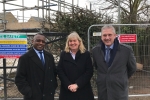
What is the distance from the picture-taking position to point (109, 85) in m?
3.37

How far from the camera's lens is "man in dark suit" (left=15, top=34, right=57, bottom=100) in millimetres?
3354

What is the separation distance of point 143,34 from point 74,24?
214 cm

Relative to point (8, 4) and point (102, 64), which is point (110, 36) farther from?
point (8, 4)

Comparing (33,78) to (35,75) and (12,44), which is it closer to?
(35,75)

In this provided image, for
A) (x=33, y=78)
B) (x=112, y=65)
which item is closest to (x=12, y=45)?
(x=33, y=78)

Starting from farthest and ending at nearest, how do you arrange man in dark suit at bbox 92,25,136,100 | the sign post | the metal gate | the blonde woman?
the metal gate, the sign post, the blonde woman, man in dark suit at bbox 92,25,136,100

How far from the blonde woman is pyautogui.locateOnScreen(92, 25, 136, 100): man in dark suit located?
294 millimetres

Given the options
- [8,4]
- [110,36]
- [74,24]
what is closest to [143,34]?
[74,24]

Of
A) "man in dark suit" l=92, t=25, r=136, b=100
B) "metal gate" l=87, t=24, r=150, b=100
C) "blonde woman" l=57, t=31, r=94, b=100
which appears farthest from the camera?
"metal gate" l=87, t=24, r=150, b=100

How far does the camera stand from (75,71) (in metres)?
3.62

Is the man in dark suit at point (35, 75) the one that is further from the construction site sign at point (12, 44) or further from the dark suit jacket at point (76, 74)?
the construction site sign at point (12, 44)

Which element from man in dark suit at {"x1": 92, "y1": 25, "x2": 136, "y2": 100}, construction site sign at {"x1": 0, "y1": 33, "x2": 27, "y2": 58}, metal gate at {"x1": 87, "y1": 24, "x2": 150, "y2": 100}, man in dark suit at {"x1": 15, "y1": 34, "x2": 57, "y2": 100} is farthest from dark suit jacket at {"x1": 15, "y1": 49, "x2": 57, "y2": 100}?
metal gate at {"x1": 87, "y1": 24, "x2": 150, "y2": 100}

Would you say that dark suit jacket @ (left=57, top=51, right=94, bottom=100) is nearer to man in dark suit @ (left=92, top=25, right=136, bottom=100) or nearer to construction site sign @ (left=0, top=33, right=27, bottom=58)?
man in dark suit @ (left=92, top=25, right=136, bottom=100)

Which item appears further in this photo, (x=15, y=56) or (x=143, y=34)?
(x=143, y=34)
